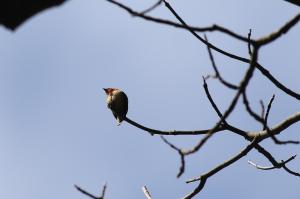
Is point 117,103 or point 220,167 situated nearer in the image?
point 220,167

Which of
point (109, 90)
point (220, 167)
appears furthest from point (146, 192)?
point (109, 90)

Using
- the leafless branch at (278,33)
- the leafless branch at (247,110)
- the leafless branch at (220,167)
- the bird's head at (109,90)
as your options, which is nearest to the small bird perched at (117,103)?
the bird's head at (109,90)

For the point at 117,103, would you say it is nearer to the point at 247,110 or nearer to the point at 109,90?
the point at 109,90

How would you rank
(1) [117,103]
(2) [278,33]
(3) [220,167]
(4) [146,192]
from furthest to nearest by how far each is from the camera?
(1) [117,103] → (4) [146,192] → (3) [220,167] → (2) [278,33]

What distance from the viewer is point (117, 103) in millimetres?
7629

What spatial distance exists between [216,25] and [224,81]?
0.51 m

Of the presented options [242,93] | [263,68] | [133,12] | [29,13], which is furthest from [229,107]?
[263,68]

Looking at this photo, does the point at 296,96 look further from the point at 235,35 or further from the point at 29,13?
the point at 29,13

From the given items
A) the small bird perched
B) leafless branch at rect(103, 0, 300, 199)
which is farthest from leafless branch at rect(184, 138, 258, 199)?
the small bird perched

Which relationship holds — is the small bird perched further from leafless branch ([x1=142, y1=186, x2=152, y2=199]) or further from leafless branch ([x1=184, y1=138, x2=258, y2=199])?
leafless branch ([x1=184, y1=138, x2=258, y2=199])

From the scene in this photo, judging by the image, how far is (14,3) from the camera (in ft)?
6.54

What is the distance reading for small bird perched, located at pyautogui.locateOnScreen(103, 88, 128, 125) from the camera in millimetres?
7408

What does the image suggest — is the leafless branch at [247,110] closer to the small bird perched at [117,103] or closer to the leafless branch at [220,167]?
the leafless branch at [220,167]

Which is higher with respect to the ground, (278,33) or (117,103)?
(117,103)
